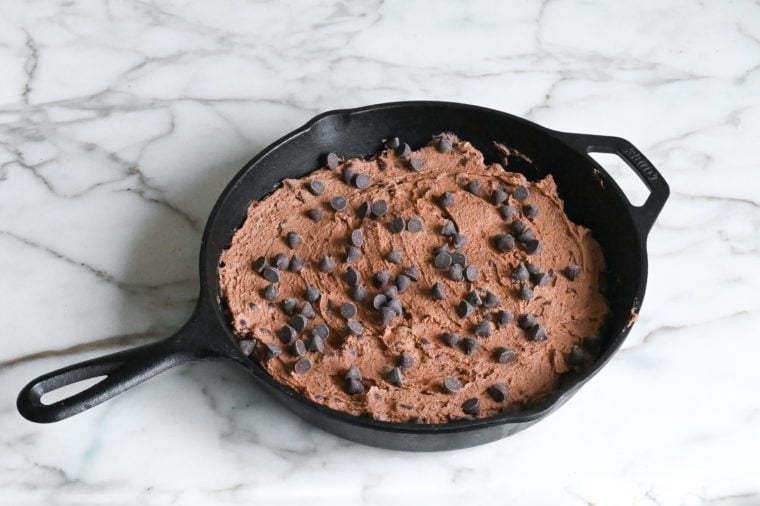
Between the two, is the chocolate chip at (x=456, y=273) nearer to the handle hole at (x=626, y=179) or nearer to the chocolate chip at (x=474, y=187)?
the chocolate chip at (x=474, y=187)

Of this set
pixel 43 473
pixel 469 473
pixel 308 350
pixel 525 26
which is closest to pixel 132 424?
pixel 43 473

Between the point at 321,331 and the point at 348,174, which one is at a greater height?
the point at 348,174

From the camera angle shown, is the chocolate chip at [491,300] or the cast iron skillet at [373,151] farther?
the chocolate chip at [491,300]

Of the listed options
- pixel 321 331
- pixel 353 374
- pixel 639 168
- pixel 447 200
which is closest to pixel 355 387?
pixel 353 374

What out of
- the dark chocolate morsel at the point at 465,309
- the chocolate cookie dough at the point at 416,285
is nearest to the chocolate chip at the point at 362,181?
the chocolate cookie dough at the point at 416,285

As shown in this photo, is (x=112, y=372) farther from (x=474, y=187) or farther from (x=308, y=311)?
(x=474, y=187)

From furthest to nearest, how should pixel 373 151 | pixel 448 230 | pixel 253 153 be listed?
pixel 253 153
pixel 373 151
pixel 448 230
